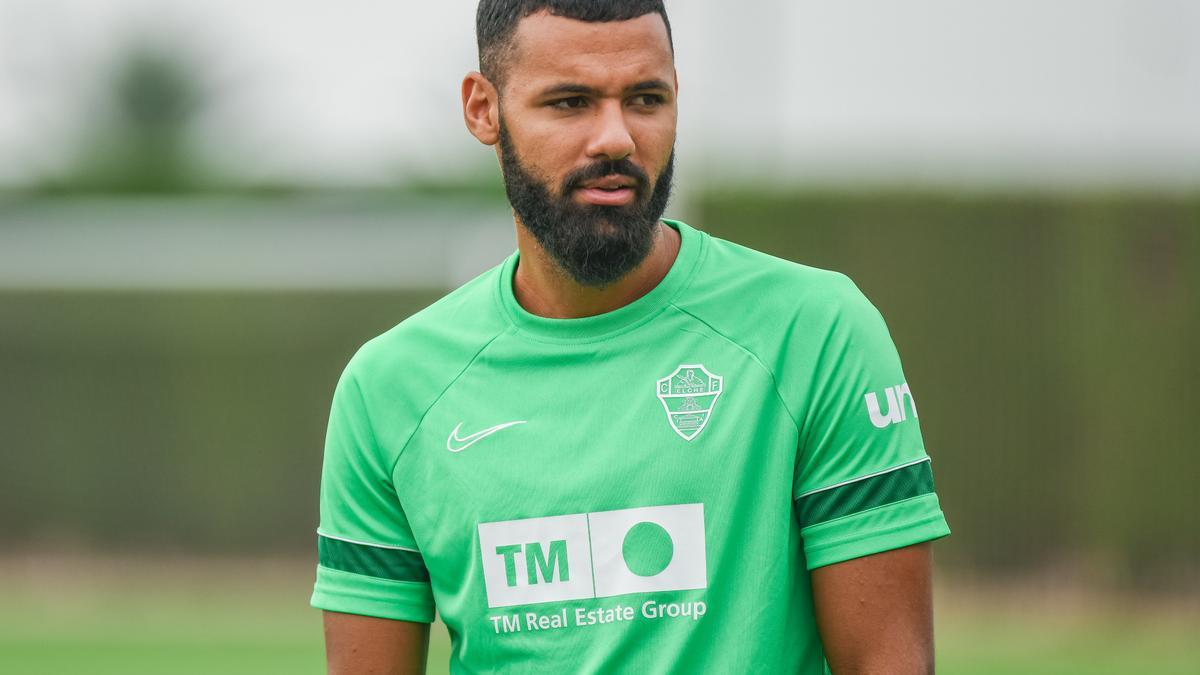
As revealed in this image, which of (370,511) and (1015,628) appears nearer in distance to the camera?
(370,511)

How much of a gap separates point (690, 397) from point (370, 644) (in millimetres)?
799

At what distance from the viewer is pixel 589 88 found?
318 centimetres

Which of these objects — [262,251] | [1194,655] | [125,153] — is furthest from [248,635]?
[125,153]

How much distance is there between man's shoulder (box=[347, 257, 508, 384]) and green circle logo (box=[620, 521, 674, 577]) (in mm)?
521

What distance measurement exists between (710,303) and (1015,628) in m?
9.18

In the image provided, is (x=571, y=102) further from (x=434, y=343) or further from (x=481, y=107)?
(x=434, y=343)

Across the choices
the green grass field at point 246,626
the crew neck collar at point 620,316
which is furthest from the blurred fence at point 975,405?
the crew neck collar at point 620,316

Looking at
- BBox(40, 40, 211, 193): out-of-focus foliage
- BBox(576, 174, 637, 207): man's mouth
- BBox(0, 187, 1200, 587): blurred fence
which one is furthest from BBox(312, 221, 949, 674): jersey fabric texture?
BBox(40, 40, 211, 193): out-of-focus foliage

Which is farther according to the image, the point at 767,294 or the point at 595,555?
the point at 767,294

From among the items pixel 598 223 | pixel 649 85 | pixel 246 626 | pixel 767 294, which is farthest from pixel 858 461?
pixel 246 626

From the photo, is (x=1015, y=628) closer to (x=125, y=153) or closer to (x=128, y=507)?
(x=128, y=507)

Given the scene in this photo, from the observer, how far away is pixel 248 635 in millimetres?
11773

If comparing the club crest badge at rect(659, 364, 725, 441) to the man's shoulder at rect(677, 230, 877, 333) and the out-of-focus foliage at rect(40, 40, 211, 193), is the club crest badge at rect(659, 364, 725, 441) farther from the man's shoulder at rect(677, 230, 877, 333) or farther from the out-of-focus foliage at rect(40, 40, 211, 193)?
the out-of-focus foliage at rect(40, 40, 211, 193)

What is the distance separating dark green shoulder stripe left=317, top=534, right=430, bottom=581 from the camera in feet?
11.0
